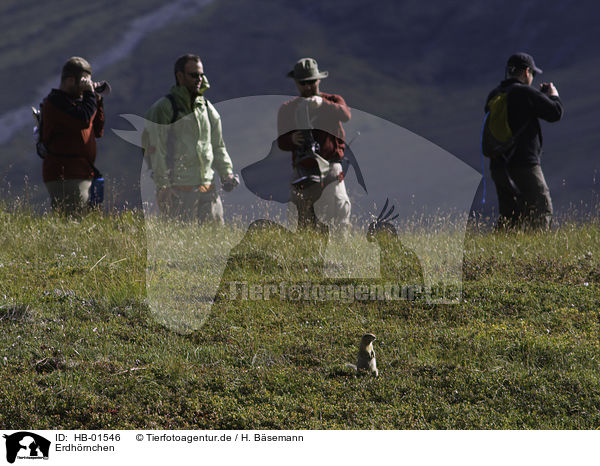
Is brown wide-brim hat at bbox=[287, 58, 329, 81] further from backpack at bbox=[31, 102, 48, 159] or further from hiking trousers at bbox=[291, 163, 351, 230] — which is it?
backpack at bbox=[31, 102, 48, 159]

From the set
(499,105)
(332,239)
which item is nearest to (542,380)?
(332,239)

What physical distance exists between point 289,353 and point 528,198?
7676 mm

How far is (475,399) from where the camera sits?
5742 millimetres

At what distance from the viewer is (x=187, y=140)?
12031 millimetres

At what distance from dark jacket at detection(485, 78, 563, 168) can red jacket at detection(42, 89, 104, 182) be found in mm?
8307

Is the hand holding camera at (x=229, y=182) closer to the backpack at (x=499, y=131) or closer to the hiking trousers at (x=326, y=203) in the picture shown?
the hiking trousers at (x=326, y=203)

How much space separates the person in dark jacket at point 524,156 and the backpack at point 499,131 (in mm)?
56

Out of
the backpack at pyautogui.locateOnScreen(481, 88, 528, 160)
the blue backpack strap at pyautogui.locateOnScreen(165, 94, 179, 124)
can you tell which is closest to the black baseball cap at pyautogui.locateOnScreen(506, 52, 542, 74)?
the backpack at pyautogui.locateOnScreen(481, 88, 528, 160)

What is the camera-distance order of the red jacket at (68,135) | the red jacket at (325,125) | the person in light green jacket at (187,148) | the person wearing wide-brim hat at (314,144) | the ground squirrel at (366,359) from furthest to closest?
the person in light green jacket at (187,148), the red jacket at (68,135), the person wearing wide-brim hat at (314,144), the red jacket at (325,125), the ground squirrel at (366,359)

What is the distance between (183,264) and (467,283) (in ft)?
14.4

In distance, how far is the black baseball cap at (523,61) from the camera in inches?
477
